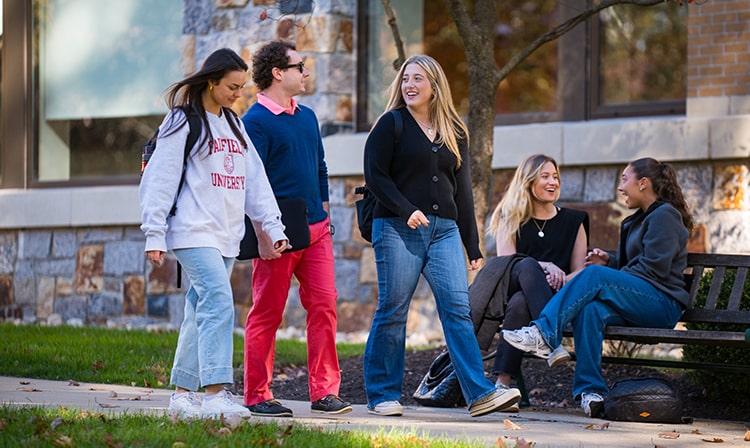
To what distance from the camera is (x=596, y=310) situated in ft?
19.1

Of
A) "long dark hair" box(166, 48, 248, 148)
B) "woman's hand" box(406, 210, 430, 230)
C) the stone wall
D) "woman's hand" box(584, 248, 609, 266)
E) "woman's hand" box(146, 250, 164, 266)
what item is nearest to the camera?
"woman's hand" box(146, 250, 164, 266)

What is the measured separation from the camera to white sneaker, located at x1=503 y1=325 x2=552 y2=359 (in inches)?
225

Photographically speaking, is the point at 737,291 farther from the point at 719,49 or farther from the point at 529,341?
the point at 719,49

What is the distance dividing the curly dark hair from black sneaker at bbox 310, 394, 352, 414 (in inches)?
61.4

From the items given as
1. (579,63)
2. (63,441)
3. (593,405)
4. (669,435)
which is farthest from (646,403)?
(579,63)

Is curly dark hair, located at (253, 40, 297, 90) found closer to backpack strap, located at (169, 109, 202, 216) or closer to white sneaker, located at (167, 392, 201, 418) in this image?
backpack strap, located at (169, 109, 202, 216)

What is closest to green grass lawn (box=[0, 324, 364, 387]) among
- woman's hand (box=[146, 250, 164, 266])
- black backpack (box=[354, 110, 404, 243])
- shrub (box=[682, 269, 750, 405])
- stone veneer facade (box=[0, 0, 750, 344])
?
stone veneer facade (box=[0, 0, 750, 344])

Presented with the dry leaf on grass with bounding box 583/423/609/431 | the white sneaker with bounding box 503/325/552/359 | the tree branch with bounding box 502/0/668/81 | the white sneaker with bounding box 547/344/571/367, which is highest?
the tree branch with bounding box 502/0/668/81

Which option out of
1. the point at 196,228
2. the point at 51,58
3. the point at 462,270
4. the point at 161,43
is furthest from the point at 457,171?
the point at 51,58

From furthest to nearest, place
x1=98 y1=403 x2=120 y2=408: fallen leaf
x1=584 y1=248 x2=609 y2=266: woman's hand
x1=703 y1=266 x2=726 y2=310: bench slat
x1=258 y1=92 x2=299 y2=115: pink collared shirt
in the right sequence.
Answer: x1=584 y1=248 x2=609 y2=266: woman's hand, x1=703 y1=266 x2=726 y2=310: bench slat, x1=258 y1=92 x2=299 y2=115: pink collared shirt, x1=98 y1=403 x2=120 y2=408: fallen leaf

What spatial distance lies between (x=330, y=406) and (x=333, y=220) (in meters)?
4.37

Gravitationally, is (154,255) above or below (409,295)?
above

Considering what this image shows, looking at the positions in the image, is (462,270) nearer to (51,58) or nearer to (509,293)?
(509,293)

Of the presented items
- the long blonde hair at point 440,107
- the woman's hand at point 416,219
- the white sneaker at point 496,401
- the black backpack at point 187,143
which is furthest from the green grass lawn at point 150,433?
the long blonde hair at point 440,107
